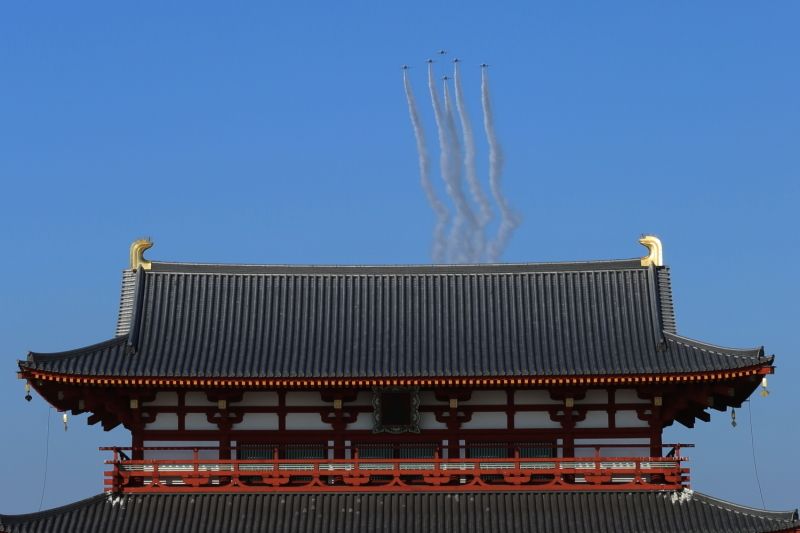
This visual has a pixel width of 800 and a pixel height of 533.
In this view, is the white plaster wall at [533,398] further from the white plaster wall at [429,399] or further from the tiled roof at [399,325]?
the white plaster wall at [429,399]

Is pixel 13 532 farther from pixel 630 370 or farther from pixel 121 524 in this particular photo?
pixel 630 370

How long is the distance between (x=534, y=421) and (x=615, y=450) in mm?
2562

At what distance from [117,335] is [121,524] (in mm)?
6234

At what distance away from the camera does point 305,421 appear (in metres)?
38.6

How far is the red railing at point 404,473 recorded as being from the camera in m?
37.0

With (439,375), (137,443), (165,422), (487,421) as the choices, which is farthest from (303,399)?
(487,421)

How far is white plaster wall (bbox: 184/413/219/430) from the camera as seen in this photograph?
38500 mm

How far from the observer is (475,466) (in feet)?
122

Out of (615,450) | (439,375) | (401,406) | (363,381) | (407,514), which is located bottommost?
(407,514)

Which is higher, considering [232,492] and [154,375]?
[154,375]

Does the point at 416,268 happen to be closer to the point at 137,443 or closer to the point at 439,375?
the point at 439,375

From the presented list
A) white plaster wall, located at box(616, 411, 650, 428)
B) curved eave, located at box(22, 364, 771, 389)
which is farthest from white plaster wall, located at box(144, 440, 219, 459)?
white plaster wall, located at box(616, 411, 650, 428)

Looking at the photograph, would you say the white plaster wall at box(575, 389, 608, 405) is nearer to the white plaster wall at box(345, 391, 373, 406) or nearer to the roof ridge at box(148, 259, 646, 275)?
the roof ridge at box(148, 259, 646, 275)

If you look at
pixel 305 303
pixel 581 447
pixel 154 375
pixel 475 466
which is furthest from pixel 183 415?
pixel 581 447
